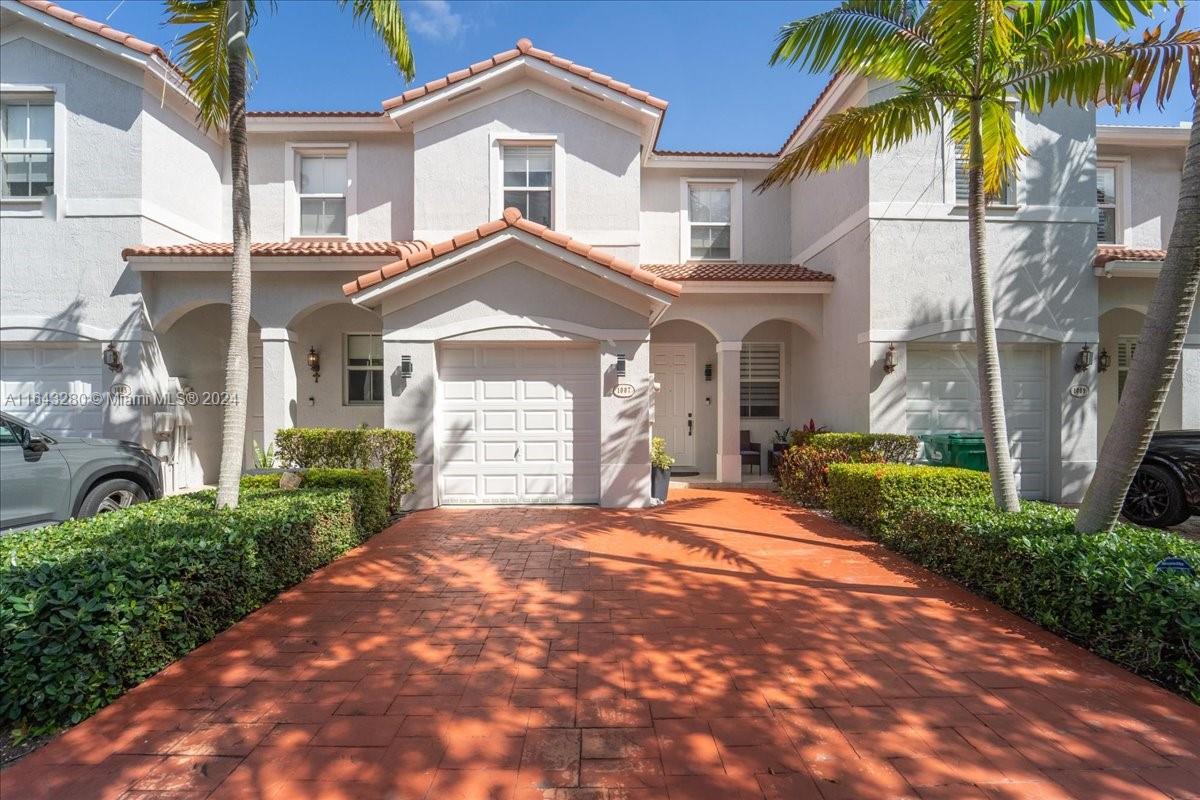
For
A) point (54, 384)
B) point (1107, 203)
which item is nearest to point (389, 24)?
point (54, 384)

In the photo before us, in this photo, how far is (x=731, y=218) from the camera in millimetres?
12508

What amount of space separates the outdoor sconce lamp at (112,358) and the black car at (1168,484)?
16.4 metres

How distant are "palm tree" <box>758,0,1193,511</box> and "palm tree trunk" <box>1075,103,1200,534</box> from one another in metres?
1.33

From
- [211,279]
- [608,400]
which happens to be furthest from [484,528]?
[211,279]

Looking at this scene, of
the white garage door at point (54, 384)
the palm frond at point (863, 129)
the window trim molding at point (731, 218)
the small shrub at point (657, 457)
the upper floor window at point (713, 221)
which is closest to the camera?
the palm frond at point (863, 129)

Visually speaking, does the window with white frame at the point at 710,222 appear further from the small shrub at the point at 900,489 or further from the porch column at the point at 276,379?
the porch column at the point at 276,379

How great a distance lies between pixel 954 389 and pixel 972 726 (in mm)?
8100

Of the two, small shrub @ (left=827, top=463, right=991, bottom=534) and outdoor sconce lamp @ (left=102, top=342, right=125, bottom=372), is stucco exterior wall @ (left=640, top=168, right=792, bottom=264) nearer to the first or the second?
small shrub @ (left=827, top=463, right=991, bottom=534)

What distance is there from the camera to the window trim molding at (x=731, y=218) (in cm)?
1239

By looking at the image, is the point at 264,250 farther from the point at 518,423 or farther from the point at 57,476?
the point at 518,423

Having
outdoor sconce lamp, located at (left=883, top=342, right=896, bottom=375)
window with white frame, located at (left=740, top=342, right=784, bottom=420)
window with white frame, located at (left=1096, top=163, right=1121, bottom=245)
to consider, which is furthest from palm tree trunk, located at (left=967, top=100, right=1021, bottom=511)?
window with white frame, located at (left=1096, top=163, right=1121, bottom=245)

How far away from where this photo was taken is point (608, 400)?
28.1ft

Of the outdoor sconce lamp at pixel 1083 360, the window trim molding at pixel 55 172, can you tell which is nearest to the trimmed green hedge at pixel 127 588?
the window trim molding at pixel 55 172

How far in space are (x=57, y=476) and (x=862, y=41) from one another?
10485 millimetres
